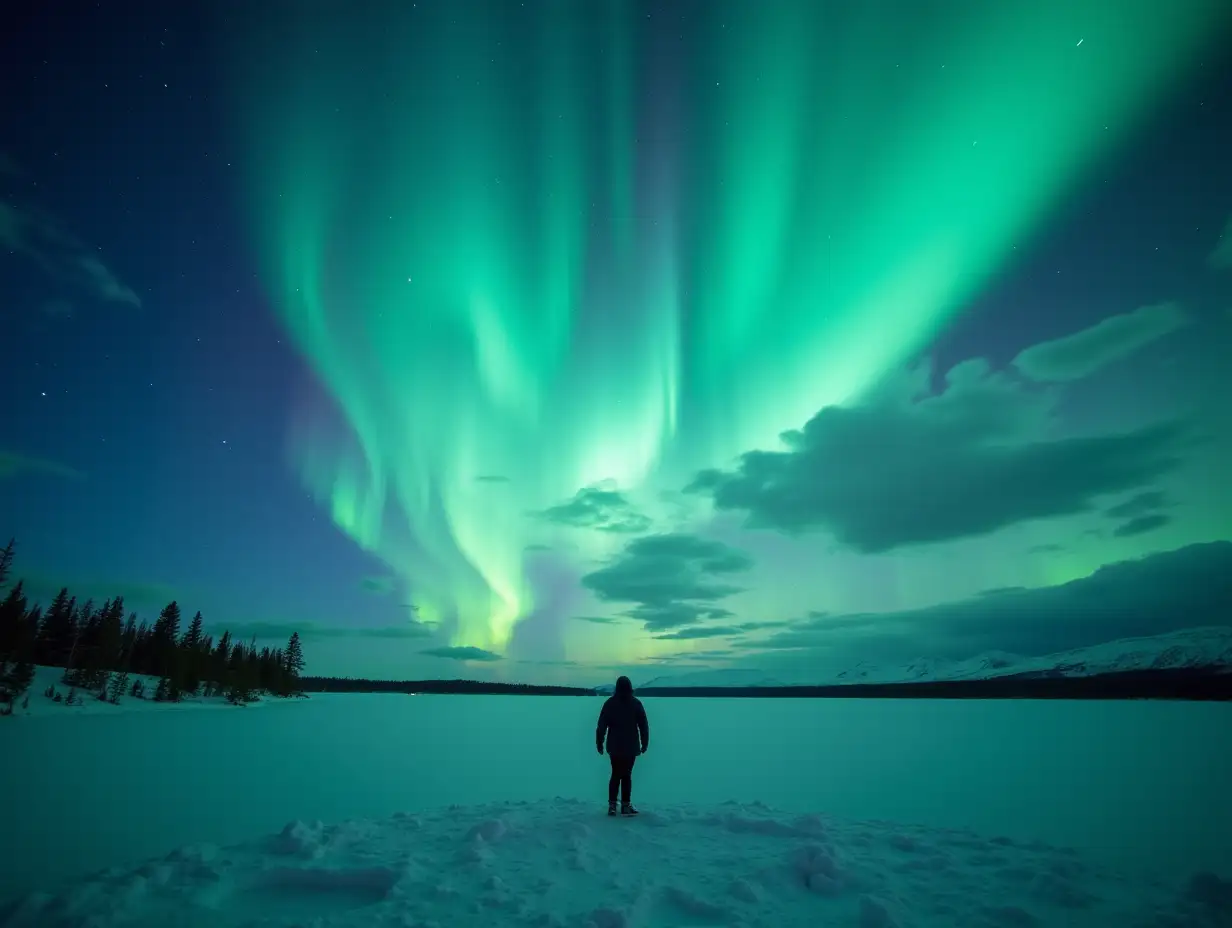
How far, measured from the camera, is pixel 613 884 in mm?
8961

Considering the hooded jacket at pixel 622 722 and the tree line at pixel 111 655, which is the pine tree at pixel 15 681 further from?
the hooded jacket at pixel 622 722

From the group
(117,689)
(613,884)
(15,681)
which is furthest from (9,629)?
(613,884)

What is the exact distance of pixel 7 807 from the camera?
15.7 m

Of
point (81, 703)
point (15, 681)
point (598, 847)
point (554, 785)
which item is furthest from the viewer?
point (81, 703)

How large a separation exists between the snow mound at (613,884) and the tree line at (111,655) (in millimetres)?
65307

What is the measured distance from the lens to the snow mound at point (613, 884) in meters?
7.77

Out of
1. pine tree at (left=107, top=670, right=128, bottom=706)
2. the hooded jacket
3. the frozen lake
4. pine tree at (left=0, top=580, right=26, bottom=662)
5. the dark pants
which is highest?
pine tree at (left=0, top=580, right=26, bottom=662)

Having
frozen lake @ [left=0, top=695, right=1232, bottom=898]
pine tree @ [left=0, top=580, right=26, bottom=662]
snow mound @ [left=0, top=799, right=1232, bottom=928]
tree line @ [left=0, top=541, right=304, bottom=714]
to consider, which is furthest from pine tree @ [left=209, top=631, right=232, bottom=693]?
snow mound @ [left=0, top=799, right=1232, bottom=928]

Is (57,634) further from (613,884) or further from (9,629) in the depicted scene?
(613,884)

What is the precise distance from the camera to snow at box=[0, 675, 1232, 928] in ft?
26.4

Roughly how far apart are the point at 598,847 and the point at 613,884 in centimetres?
223

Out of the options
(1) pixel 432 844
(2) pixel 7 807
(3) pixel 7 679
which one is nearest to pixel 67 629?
(3) pixel 7 679

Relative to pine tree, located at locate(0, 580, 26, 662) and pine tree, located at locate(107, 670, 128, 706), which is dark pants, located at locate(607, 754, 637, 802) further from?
pine tree, located at locate(107, 670, 128, 706)

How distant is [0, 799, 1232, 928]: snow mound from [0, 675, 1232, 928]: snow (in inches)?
1.9
